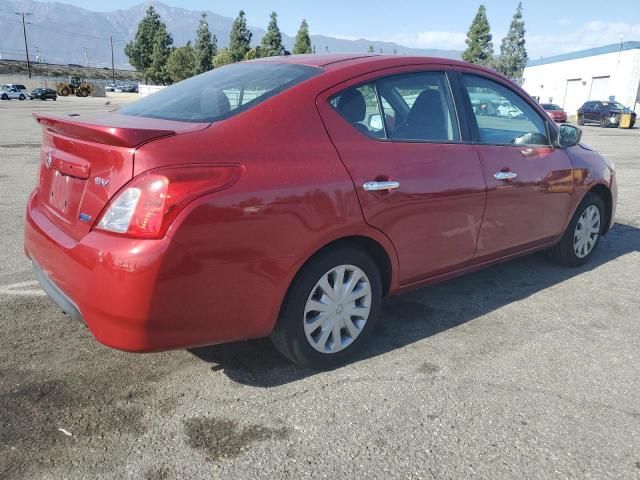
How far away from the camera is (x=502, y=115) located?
3.98 m

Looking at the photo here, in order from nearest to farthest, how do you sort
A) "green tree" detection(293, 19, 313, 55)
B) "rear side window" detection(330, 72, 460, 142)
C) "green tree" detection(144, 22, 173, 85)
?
"rear side window" detection(330, 72, 460, 142) < "green tree" detection(293, 19, 313, 55) < "green tree" detection(144, 22, 173, 85)

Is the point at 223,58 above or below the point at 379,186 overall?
above

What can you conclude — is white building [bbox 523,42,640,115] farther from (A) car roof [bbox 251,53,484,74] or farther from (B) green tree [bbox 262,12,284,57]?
(A) car roof [bbox 251,53,484,74]

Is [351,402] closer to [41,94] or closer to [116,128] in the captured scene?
[116,128]

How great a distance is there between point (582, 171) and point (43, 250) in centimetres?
402

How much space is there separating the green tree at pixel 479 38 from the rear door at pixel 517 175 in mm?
65009

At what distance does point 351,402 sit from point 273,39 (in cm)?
6295

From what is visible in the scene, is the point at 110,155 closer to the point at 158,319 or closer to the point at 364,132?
the point at 158,319

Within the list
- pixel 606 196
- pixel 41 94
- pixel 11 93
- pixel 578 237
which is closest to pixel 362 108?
pixel 578 237

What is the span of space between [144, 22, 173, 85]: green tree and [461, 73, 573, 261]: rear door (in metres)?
78.1

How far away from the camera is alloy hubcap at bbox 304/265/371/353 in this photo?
9.35 feet

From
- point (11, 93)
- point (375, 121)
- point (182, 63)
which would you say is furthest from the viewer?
point (182, 63)

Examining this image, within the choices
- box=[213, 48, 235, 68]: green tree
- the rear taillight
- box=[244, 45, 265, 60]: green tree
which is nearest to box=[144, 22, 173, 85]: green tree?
box=[213, 48, 235, 68]: green tree

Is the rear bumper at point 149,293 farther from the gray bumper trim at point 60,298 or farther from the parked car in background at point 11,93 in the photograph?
the parked car in background at point 11,93
